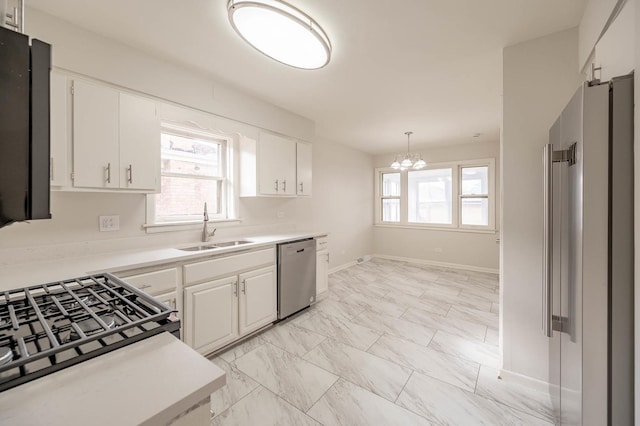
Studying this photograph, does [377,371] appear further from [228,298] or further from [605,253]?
[605,253]

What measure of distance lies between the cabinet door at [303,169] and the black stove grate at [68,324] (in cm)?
274

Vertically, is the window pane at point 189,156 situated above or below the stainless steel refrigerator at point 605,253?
above

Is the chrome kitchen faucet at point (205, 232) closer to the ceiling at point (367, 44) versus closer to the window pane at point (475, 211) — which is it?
the ceiling at point (367, 44)

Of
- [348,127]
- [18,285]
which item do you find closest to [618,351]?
[18,285]

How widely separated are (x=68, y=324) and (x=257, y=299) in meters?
1.92

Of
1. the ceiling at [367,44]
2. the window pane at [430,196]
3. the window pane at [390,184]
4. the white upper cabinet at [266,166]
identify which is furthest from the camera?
the window pane at [390,184]

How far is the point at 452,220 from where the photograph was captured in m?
5.54

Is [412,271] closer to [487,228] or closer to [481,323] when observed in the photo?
[487,228]

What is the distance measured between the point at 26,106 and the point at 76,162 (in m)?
1.58

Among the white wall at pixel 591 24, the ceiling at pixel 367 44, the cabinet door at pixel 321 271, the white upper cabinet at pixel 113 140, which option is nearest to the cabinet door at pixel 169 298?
the white upper cabinet at pixel 113 140

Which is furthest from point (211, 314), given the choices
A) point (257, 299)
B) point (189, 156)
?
point (189, 156)

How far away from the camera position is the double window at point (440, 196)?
5258mm

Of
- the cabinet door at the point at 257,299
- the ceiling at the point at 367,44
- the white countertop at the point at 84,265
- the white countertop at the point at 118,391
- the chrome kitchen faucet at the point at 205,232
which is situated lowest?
the cabinet door at the point at 257,299

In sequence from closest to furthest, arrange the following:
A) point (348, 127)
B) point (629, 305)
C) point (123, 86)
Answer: point (629, 305)
point (123, 86)
point (348, 127)
